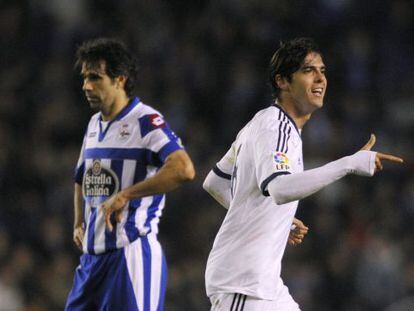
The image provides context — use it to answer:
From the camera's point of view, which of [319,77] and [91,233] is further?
[91,233]

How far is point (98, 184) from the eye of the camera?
17.1 feet

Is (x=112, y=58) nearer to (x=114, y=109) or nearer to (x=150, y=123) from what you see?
(x=114, y=109)

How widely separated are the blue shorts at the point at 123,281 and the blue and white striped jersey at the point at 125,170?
0.06m

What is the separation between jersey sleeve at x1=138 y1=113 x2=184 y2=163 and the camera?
16.8 feet

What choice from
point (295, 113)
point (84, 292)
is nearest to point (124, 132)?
point (84, 292)

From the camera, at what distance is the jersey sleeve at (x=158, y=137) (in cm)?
513

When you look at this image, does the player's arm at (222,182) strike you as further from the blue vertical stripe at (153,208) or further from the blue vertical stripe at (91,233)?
the blue vertical stripe at (91,233)

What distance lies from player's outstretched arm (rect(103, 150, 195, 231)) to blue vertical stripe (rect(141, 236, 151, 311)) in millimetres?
251

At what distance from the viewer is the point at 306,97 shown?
15.6 ft

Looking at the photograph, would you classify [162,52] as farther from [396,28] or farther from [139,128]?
[139,128]

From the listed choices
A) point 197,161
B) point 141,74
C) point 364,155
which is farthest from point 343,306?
point 364,155

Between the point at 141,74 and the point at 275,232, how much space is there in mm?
6584

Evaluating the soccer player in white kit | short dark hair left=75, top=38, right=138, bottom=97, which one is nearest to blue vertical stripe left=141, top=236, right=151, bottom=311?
the soccer player in white kit

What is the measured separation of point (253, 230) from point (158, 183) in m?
0.63
